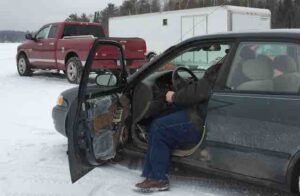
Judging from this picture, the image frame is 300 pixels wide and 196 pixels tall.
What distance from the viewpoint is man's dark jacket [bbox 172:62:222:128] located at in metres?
4.61

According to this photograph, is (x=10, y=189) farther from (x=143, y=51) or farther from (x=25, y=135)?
(x=143, y=51)

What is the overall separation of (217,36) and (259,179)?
4.31ft

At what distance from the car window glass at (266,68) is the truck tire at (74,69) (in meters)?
9.80

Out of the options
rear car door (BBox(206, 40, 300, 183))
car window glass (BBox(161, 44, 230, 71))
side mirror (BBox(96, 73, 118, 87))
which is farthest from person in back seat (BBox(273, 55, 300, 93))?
side mirror (BBox(96, 73, 118, 87))

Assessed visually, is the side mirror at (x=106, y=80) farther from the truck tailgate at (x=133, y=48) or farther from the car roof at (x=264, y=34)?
the truck tailgate at (x=133, y=48)

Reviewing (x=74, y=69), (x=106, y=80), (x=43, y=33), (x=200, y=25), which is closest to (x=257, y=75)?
(x=106, y=80)

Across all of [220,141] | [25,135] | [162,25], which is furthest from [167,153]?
[162,25]

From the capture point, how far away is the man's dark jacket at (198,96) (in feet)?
15.1

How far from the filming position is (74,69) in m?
14.2

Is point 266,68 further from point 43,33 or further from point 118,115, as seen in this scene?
point 43,33

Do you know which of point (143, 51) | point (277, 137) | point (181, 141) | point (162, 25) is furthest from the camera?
point (162, 25)

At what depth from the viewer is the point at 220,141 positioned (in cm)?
449

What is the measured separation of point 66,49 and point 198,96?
10.6m

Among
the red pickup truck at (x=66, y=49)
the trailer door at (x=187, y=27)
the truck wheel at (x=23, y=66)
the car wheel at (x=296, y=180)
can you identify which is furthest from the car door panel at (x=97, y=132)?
the trailer door at (x=187, y=27)
